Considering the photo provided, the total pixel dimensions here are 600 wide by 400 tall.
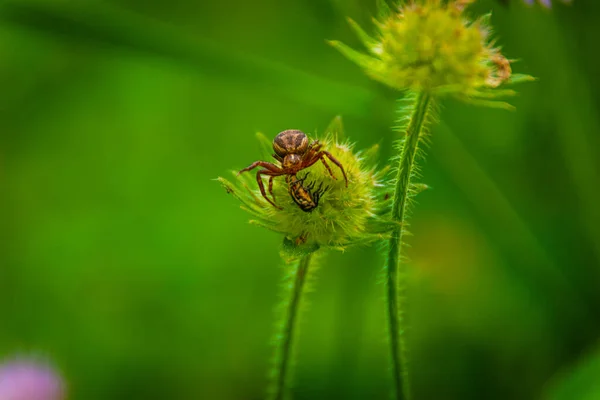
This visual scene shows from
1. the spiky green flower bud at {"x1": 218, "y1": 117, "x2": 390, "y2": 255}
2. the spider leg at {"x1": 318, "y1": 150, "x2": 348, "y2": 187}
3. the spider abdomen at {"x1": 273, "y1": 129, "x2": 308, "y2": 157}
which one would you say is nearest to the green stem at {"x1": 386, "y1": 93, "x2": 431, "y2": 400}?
the spiky green flower bud at {"x1": 218, "y1": 117, "x2": 390, "y2": 255}

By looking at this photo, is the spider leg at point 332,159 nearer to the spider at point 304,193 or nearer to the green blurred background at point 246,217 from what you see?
the spider at point 304,193

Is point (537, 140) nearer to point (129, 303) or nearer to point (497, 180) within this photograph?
point (497, 180)

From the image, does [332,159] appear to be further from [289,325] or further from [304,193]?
[289,325]

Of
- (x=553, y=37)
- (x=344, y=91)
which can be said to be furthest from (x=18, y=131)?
(x=553, y=37)

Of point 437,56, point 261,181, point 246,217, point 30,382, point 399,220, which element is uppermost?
point 246,217

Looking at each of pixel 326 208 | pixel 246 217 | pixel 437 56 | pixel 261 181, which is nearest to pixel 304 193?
pixel 326 208

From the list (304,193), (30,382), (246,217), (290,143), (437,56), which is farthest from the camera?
(246,217)
